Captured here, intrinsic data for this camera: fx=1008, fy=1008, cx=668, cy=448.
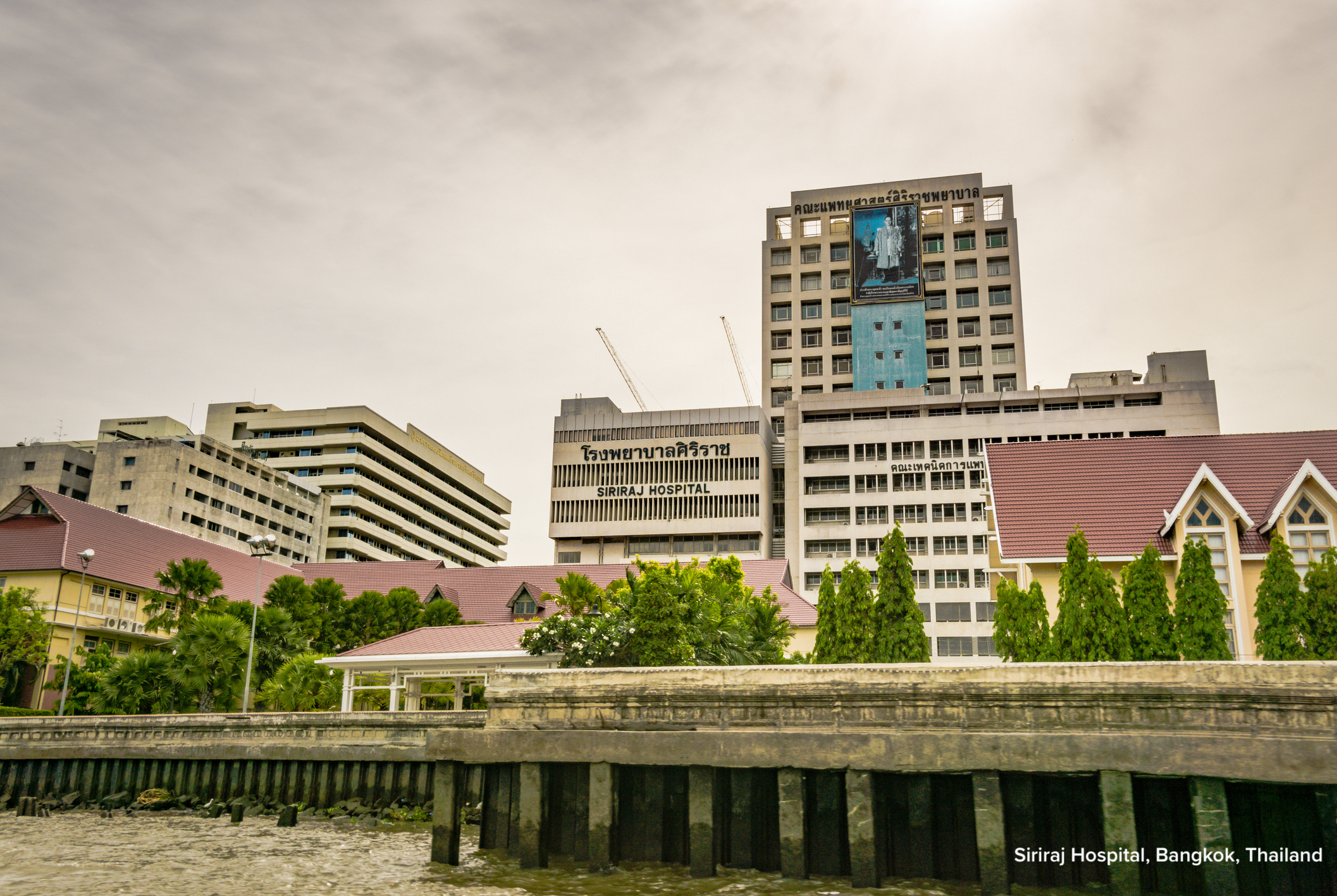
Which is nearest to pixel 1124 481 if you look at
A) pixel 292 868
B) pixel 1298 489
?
pixel 1298 489

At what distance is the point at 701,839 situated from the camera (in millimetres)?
16203

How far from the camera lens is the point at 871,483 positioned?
103375 mm

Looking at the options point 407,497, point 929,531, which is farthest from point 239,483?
point 929,531

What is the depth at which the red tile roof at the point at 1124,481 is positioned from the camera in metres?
36.0

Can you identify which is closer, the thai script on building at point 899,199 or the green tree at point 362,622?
the green tree at point 362,622

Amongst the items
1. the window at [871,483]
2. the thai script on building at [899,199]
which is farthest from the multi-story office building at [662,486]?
the thai script on building at [899,199]

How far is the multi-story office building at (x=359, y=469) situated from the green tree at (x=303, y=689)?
8262 cm

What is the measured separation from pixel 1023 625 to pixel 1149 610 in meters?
3.58

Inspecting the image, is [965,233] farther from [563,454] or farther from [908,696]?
[908,696]

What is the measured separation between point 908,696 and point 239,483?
10631 cm

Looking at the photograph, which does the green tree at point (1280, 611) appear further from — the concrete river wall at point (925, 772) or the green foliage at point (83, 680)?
the green foliage at point (83, 680)

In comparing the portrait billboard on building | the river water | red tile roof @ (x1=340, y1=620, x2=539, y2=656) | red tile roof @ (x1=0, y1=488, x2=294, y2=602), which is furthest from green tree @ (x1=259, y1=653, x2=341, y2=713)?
the portrait billboard on building

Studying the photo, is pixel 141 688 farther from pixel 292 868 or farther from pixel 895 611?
pixel 895 611

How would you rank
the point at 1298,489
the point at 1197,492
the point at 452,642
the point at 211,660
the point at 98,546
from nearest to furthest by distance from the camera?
the point at 1298,489 < the point at 1197,492 < the point at 452,642 < the point at 211,660 < the point at 98,546
